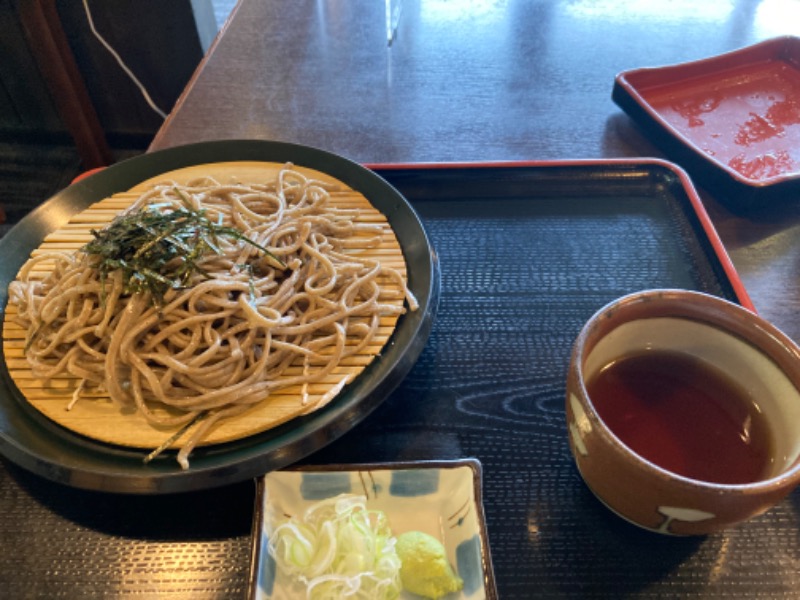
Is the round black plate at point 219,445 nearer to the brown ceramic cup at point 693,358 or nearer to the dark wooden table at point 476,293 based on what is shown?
the dark wooden table at point 476,293

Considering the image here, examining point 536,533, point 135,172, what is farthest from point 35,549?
point 135,172

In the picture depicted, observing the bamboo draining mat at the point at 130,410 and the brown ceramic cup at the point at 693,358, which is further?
the bamboo draining mat at the point at 130,410

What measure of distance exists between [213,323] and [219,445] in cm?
28

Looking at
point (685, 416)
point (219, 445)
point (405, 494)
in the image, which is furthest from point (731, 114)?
point (219, 445)

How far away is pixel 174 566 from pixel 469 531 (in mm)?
483

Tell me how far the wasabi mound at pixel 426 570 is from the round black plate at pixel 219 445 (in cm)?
23

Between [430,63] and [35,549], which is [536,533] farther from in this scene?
[430,63]

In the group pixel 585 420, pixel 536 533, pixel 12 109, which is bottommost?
pixel 12 109

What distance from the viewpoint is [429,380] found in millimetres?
1244

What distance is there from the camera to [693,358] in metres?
1.05

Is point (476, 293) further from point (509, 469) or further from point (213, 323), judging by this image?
point (213, 323)

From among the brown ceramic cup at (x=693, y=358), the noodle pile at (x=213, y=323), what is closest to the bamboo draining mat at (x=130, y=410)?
the noodle pile at (x=213, y=323)

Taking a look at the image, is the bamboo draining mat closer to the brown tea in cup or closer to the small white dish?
the small white dish

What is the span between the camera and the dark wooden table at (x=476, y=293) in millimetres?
979
